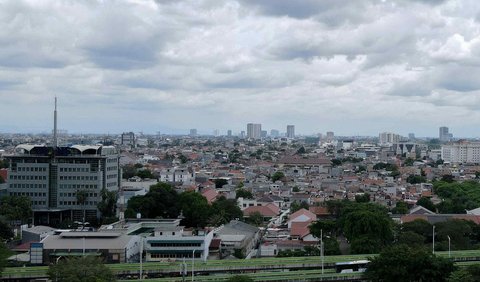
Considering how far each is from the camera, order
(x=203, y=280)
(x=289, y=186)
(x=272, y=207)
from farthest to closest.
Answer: (x=289, y=186)
(x=272, y=207)
(x=203, y=280)

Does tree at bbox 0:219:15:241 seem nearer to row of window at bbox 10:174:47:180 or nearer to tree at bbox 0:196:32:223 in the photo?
tree at bbox 0:196:32:223

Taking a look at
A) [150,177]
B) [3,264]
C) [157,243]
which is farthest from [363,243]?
[150,177]

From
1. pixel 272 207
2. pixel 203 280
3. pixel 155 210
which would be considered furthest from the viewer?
pixel 272 207

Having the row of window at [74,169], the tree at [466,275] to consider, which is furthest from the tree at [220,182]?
the tree at [466,275]

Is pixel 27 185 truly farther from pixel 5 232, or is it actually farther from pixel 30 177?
pixel 5 232

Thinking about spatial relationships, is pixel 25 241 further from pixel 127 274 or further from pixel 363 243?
pixel 363 243

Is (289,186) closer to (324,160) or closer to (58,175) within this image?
(58,175)

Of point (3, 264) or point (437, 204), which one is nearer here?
point (3, 264)

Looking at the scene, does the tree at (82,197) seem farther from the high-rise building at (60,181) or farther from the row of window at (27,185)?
the row of window at (27,185)
